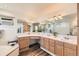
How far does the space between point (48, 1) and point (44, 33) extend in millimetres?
588

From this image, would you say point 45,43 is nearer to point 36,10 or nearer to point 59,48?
point 59,48

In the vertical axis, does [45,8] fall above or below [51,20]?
above

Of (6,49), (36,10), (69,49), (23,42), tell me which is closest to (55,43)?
(69,49)

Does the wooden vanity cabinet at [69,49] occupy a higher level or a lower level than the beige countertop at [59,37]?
lower

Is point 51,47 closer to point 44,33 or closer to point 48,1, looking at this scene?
point 44,33

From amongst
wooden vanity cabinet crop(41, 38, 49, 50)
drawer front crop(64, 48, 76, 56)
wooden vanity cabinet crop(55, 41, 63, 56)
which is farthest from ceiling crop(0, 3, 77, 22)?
drawer front crop(64, 48, 76, 56)

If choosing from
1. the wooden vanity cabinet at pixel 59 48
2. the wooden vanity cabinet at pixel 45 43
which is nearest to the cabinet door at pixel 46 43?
the wooden vanity cabinet at pixel 45 43

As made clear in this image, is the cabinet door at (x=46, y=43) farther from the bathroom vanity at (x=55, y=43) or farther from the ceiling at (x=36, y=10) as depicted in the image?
the ceiling at (x=36, y=10)

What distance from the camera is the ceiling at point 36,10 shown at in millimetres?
1698

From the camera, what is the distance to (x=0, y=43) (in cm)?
175

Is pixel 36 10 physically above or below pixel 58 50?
above

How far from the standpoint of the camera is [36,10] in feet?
5.84

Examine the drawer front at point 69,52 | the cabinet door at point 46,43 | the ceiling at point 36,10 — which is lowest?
the drawer front at point 69,52

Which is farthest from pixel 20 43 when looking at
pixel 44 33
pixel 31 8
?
pixel 31 8
